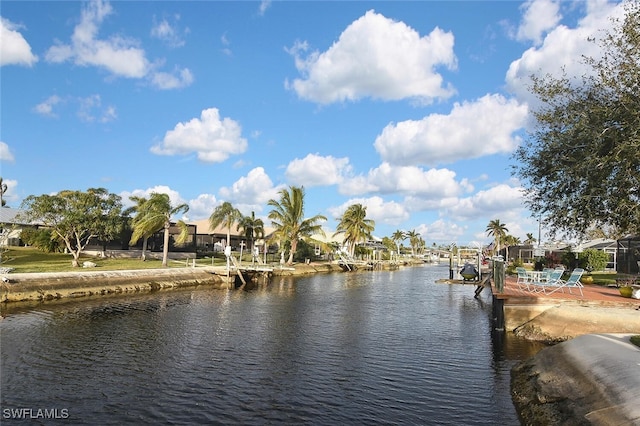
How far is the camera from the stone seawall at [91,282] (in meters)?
22.6

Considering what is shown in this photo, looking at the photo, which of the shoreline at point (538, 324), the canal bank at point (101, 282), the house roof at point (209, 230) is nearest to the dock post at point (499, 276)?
the shoreline at point (538, 324)

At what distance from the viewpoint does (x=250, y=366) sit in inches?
488

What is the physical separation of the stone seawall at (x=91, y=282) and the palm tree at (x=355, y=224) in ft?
125

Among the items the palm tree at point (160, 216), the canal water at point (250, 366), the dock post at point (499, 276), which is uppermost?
the palm tree at point (160, 216)

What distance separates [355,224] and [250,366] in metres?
60.2

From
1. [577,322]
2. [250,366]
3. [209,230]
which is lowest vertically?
[250,366]

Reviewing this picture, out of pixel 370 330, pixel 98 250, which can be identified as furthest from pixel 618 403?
pixel 98 250

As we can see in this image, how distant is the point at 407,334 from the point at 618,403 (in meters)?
10.5

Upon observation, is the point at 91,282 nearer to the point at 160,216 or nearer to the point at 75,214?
the point at 75,214

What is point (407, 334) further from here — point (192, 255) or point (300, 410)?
point (192, 255)

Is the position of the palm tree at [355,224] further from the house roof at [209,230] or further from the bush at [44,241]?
the bush at [44,241]

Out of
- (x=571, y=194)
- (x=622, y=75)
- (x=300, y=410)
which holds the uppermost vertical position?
(x=622, y=75)

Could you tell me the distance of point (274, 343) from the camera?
15273 millimetres

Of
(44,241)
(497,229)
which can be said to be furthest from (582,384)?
(497,229)
